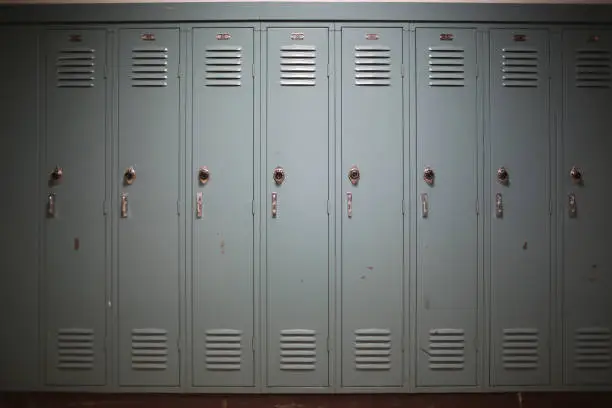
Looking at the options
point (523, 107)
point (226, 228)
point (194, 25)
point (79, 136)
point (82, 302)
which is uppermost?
point (194, 25)

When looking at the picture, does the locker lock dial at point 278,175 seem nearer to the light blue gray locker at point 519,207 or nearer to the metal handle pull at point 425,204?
the metal handle pull at point 425,204

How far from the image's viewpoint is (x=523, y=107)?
299 cm

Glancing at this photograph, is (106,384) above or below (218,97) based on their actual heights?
below

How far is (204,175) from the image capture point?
9.73 feet

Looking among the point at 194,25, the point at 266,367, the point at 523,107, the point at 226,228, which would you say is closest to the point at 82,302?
the point at 226,228

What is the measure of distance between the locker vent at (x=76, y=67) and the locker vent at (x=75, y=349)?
1.60 m

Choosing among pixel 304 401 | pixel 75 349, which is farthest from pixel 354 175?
pixel 75 349

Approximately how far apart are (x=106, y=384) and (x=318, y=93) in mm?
2316

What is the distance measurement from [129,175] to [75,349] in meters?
1.17

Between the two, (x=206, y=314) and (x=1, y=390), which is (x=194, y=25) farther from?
(x=1, y=390)

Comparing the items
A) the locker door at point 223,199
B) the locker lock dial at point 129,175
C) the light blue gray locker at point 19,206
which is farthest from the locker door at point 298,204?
the light blue gray locker at point 19,206

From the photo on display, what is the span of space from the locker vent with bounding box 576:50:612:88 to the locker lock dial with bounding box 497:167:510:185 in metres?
0.74

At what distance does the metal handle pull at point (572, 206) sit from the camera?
117 inches

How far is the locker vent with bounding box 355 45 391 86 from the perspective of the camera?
298cm
